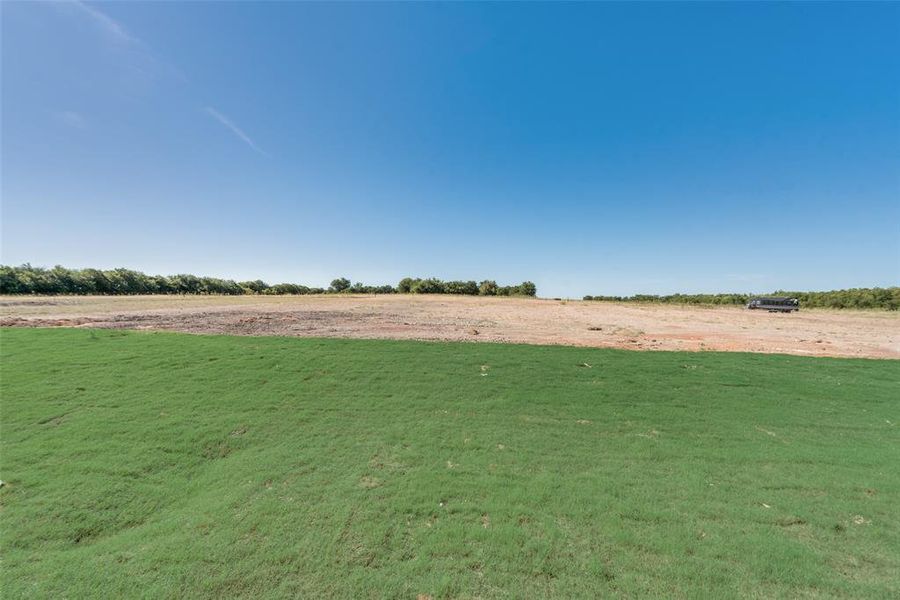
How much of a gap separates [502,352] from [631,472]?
6.20 meters

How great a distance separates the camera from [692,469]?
195 inches

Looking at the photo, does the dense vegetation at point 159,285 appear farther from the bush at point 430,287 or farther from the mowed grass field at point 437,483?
the mowed grass field at point 437,483

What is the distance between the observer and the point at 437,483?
176 inches

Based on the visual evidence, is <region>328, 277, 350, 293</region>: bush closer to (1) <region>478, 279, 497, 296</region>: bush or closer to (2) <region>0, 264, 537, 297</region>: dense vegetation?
(2) <region>0, 264, 537, 297</region>: dense vegetation

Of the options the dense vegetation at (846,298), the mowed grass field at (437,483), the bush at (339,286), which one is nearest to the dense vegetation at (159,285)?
the bush at (339,286)

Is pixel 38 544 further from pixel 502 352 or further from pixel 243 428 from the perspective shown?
pixel 502 352

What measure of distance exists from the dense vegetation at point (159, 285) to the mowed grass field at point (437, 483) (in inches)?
2313

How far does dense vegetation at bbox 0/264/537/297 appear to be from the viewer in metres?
45.7

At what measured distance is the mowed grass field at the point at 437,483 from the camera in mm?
3109

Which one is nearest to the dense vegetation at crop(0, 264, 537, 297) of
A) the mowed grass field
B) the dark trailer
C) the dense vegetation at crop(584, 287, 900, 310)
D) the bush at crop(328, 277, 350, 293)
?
the bush at crop(328, 277, 350, 293)

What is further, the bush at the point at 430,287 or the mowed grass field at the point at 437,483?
the bush at the point at 430,287

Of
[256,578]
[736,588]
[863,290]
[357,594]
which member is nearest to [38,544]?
[256,578]

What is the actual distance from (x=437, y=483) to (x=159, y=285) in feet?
289

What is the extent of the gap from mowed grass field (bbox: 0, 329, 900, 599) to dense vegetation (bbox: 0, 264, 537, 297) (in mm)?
58761
